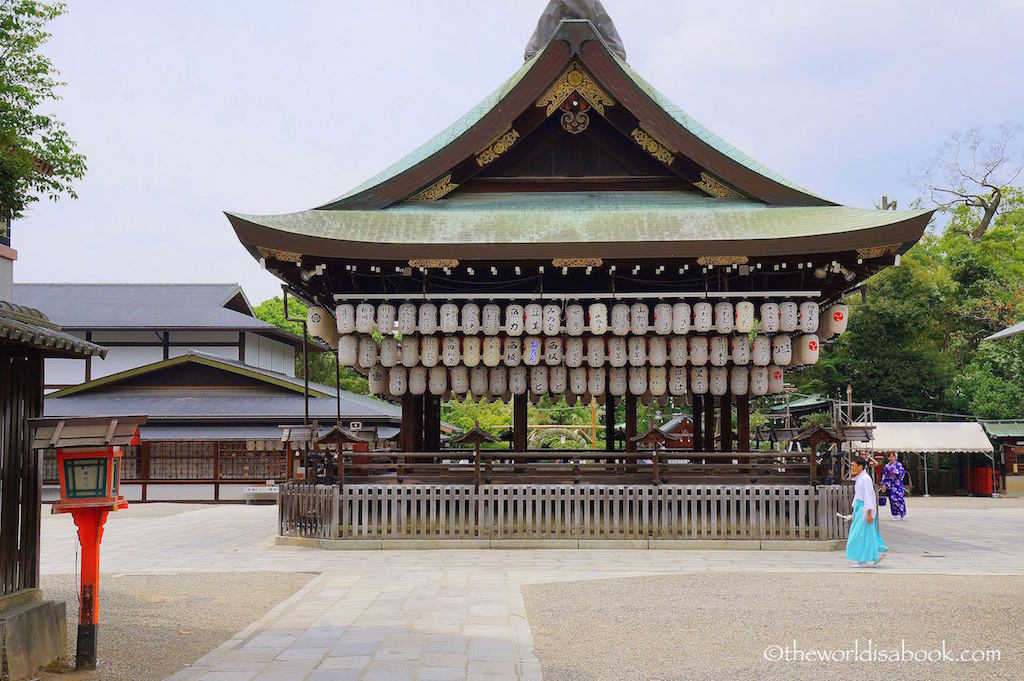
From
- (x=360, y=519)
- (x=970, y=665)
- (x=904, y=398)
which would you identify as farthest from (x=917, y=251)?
(x=970, y=665)

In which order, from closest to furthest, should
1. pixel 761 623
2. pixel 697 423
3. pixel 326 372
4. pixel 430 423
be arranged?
pixel 761 623
pixel 430 423
pixel 697 423
pixel 326 372

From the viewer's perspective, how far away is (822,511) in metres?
17.0

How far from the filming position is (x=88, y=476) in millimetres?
8391

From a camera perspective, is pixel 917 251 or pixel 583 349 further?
pixel 917 251

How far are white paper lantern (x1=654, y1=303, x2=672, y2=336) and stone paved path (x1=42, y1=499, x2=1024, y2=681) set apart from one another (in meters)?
4.09

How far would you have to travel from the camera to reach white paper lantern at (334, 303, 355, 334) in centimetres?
1778

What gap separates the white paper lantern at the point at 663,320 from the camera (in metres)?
17.5

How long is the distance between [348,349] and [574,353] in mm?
4399

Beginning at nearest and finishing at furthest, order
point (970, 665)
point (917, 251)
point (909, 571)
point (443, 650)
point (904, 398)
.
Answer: point (970, 665) → point (443, 650) → point (909, 571) → point (904, 398) → point (917, 251)

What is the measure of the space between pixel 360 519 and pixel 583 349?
5355 mm

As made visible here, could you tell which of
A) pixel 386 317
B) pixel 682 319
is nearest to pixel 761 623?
pixel 682 319

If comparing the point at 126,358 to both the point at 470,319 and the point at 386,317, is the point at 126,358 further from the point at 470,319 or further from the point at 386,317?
the point at 470,319

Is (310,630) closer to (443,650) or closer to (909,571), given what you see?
(443,650)

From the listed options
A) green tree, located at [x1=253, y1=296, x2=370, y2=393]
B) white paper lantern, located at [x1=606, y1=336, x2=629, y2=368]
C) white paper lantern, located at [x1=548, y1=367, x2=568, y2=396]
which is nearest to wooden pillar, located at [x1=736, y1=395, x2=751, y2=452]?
white paper lantern, located at [x1=606, y1=336, x2=629, y2=368]
